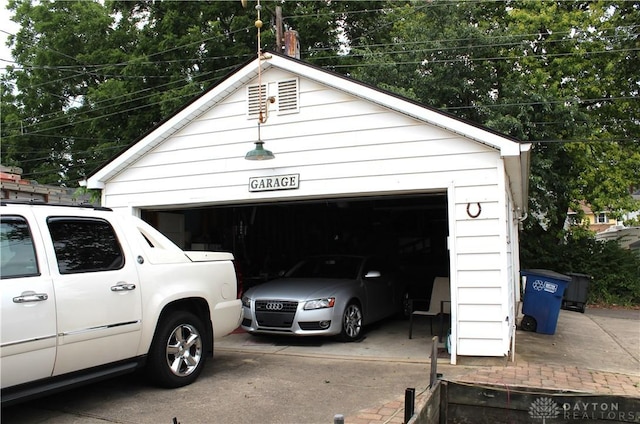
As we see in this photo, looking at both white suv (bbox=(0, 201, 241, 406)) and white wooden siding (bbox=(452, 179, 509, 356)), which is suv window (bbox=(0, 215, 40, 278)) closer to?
white suv (bbox=(0, 201, 241, 406))

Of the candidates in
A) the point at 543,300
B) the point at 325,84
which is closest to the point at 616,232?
the point at 543,300

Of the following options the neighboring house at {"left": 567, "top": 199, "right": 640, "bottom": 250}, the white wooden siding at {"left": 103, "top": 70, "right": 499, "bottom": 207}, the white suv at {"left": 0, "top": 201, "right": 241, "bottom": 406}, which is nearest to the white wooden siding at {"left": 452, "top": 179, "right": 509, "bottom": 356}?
the white wooden siding at {"left": 103, "top": 70, "right": 499, "bottom": 207}

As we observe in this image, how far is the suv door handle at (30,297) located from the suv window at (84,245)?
0.94ft

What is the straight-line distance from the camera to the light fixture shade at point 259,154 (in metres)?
7.14

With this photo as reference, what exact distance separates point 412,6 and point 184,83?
958 cm

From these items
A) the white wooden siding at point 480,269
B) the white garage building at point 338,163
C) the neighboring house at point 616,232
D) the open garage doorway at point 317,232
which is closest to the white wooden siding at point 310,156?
the white garage building at point 338,163

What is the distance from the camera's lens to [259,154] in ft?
23.4

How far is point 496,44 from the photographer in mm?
16969

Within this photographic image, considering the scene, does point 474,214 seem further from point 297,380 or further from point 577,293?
point 577,293

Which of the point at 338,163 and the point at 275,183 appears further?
the point at 275,183

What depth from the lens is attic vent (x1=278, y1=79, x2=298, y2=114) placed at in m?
7.64

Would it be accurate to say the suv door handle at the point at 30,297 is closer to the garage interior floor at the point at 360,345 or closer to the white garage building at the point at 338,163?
the garage interior floor at the point at 360,345

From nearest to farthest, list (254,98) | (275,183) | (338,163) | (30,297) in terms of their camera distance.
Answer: (30,297)
(338,163)
(275,183)
(254,98)

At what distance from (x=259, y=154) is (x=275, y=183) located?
1.96 ft
